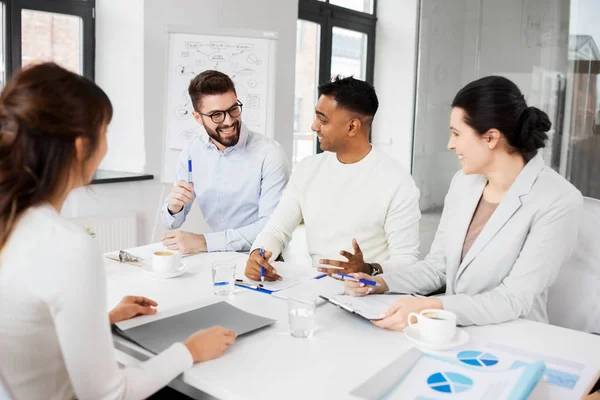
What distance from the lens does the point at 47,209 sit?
3.36ft

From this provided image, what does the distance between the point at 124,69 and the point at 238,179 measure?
1.60 m

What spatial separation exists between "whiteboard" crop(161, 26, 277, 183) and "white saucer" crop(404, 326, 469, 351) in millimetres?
2485

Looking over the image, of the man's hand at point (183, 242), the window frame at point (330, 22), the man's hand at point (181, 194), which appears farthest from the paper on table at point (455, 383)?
the window frame at point (330, 22)

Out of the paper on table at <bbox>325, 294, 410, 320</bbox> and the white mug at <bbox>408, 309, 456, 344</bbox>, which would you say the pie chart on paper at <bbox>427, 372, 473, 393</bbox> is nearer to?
the white mug at <bbox>408, 309, 456, 344</bbox>

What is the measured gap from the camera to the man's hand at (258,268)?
1.77 metres

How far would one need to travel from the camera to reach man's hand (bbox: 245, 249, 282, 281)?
5.80 ft

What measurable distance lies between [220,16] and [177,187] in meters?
2.17

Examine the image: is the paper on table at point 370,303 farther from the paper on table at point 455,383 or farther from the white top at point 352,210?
the white top at point 352,210

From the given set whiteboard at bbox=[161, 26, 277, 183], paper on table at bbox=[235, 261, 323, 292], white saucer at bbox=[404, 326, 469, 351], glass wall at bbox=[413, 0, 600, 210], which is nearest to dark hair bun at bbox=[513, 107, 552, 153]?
white saucer at bbox=[404, 326, 469, 351]

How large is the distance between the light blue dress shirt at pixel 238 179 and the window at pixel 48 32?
3.97 ft

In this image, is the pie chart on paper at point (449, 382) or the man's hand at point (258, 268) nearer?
the pie chart on paper at point (449, 382)

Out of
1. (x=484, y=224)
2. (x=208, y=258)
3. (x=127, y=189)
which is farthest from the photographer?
(x=127, y=189)

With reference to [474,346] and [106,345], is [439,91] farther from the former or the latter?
[106,345]

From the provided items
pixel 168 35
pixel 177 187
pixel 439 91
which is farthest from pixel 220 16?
pixel 177 187
